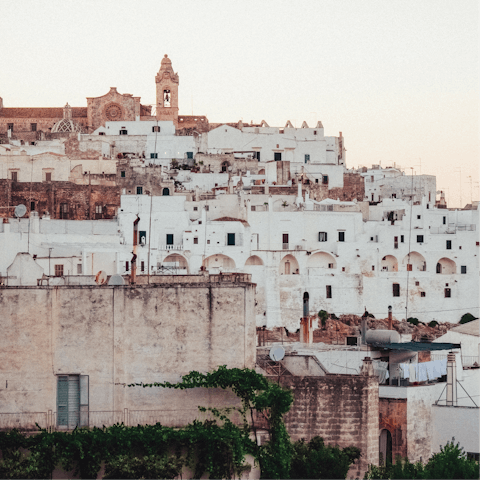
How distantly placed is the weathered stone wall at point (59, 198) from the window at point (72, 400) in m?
31.1

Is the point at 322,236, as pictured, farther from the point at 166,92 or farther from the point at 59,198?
the point at 166,92

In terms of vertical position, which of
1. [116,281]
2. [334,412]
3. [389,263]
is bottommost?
[334,412]

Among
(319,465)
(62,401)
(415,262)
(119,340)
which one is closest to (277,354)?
(319,465)

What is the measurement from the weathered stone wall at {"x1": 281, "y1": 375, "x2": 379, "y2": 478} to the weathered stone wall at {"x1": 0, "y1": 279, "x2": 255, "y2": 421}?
2.85 m

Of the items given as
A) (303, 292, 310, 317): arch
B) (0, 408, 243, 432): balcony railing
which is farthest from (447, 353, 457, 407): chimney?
(303, 292, 310, 317): arch

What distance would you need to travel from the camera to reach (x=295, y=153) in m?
58.8

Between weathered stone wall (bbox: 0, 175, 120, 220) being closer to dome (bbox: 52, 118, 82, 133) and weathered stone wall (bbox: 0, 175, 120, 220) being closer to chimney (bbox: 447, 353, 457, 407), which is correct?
dome (bbox: 52, 118, 82, 133)

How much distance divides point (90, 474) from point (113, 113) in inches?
1920

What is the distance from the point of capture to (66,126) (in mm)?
62781

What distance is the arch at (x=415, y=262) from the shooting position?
1916 inches

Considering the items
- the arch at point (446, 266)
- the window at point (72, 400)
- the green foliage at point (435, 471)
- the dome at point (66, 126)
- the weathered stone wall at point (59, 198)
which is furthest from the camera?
the dome at point (66, 126)

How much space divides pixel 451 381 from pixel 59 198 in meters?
28.2

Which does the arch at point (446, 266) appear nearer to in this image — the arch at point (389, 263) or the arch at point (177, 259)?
the arch at point (389, 263)

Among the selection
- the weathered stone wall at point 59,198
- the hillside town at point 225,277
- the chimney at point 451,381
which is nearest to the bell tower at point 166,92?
the hillside town at point 225,277
